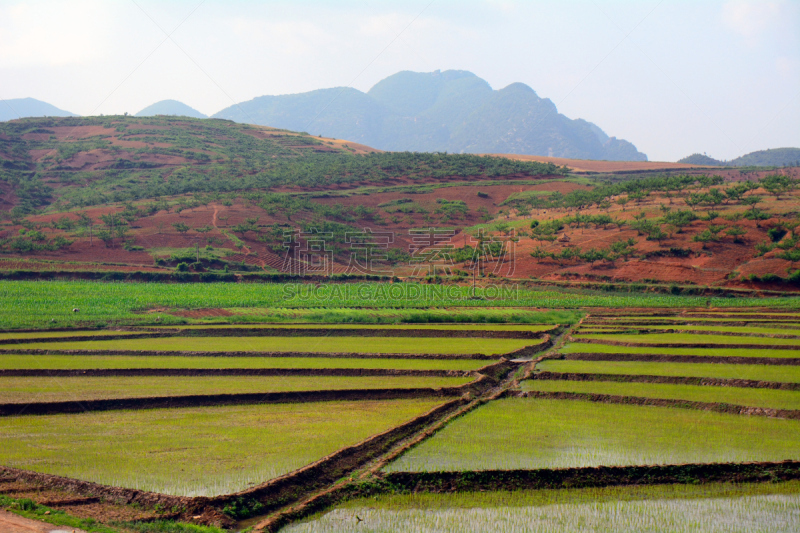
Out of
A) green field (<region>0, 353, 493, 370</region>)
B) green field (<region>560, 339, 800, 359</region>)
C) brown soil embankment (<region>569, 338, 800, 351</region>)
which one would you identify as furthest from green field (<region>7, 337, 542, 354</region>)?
brown soil embankment (<region>569, 338, 800, 351</region>)

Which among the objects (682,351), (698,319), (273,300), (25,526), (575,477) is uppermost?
(698,319)

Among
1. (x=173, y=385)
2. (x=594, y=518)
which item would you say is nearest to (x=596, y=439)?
(x=594, y=518)

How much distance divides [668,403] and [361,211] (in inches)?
2357

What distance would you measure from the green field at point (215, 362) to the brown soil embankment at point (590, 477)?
8.86 m

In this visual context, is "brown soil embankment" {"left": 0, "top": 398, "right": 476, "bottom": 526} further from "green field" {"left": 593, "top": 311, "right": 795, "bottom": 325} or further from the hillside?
the hillside

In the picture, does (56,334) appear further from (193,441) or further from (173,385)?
(193,441)

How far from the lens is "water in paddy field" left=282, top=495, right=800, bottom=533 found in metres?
9.30

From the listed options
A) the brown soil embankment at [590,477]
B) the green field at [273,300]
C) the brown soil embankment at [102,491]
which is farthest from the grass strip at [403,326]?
the brown soil embankment at [102,491]

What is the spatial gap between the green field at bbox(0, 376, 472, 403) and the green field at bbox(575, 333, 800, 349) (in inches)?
380

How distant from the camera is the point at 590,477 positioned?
1094 cm

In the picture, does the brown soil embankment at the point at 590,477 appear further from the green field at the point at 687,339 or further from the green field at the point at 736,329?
the green field at the point at 736,329

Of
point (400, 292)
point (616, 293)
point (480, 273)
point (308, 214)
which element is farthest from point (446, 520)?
point (308, 214)

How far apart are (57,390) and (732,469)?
57.2ft

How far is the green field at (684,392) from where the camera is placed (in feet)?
49.6
